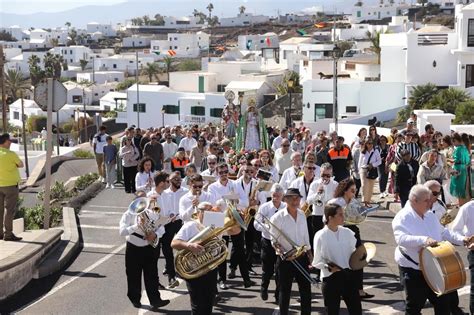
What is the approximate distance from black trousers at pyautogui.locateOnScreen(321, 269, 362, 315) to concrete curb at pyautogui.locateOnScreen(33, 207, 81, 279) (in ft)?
16.8

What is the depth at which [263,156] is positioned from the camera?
1490cm

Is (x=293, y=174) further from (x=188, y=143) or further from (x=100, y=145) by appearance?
(x=100, y=145)

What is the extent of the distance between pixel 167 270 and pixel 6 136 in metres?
3.26

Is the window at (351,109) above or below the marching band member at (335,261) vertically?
below

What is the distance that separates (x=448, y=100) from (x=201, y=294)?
32.0m

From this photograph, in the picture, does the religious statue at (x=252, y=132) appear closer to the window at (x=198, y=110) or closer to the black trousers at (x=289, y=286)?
the black trousers at (x=289, y=286)


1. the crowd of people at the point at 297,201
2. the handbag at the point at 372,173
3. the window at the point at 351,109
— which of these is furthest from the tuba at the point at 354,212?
the window at the point at 351,109

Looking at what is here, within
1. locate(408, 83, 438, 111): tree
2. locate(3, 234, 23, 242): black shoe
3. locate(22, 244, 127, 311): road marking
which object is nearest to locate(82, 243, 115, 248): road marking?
locate(22, 244, 127, 311): road marking

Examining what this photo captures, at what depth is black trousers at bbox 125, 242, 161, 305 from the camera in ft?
36.4

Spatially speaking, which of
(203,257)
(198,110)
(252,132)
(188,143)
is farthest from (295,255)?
(198,110)

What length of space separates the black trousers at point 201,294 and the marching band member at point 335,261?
3.81 ft

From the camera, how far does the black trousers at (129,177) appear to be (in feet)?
68.7

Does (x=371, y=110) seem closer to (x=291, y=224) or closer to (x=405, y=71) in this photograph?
(x=405, y=71)

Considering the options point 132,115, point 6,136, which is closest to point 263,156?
point 6,136
